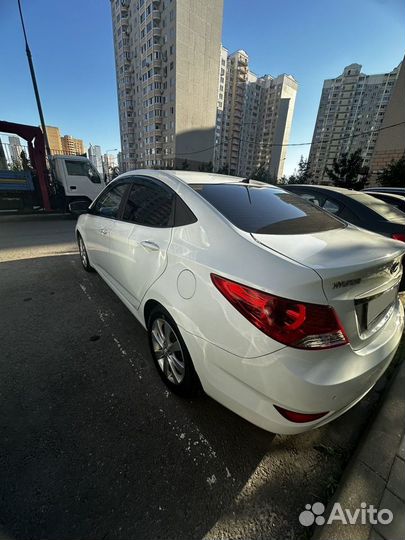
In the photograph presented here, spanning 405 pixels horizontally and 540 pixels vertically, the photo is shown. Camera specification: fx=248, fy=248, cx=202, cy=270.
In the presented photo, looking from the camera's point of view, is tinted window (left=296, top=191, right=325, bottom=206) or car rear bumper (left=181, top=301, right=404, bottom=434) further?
tinted window (left=296, top=191, right=325, bottom=206)

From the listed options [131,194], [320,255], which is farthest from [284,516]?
[131,194]

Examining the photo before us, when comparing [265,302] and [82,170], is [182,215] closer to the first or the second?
[265,302]

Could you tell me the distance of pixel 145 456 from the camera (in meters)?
1.56

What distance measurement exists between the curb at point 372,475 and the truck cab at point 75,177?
10.8 m

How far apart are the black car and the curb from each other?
8.02 feet

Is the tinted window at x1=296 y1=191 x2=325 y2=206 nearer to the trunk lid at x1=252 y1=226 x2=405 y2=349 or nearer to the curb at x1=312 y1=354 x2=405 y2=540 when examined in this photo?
the trunk lid at x1=252 y1=226 x2=405 y2=349

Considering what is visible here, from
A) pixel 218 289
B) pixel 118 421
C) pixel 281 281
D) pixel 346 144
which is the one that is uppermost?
pixel 346 144

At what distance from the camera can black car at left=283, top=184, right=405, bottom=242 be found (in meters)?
3.47

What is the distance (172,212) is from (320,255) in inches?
44.7

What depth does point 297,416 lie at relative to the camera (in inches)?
50.1

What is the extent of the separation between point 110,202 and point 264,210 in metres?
2.13

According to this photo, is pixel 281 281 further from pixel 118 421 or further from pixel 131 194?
pixel 131 194

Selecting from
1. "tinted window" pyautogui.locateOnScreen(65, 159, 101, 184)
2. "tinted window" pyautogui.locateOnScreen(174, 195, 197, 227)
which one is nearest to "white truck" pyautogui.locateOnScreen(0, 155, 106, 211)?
"tinted window" pyautogui.locateOnScreen(65, 159, 101, 184)

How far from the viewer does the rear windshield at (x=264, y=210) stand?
1.70 meters
